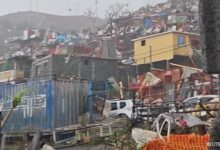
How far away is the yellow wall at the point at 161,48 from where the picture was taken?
40.1 meters

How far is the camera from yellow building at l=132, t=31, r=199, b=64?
132ft

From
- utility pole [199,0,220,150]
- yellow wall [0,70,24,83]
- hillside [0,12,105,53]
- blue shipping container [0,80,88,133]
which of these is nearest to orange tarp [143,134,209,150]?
utility pole [199,0,220,150]

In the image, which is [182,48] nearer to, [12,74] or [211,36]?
[12,74]

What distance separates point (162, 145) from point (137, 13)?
6858 centimetres

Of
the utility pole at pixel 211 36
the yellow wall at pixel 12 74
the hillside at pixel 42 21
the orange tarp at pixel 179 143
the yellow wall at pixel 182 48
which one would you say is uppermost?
the hillside at pixel 42 21

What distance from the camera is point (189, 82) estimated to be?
3161 cm

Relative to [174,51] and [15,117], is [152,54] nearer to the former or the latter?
[174,51]

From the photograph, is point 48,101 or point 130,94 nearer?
point 48,101

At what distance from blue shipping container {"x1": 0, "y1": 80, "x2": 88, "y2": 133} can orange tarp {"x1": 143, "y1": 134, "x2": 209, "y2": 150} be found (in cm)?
1150

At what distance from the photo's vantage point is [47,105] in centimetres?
1897

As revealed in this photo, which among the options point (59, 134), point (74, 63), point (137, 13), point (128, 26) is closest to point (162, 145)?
point (59, 134)

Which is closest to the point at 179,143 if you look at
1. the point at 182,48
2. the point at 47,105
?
the point at 47,105

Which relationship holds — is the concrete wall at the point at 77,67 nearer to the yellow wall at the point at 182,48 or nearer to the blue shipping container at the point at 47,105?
the yellow wall at the point at 182,48

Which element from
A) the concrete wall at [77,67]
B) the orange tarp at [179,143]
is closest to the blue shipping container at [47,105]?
the orange tarp at [179,143]
